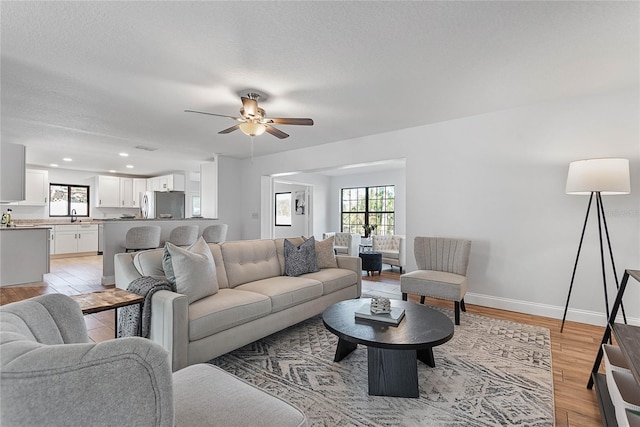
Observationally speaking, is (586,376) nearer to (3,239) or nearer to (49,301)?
(49,301)

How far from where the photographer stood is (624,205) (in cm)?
307

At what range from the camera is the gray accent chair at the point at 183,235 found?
542cm

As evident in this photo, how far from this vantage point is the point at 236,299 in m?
2.47

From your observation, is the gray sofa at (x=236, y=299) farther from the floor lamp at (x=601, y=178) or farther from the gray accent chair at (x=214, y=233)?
the gray accent chair at (x=214, y=233)

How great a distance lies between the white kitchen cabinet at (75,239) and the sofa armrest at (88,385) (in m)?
9.11

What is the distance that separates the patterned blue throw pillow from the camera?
3451 mm

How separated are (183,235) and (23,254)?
7.44ft

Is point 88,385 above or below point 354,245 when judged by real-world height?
above

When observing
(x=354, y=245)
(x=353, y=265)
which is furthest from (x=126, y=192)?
(x=353, y=265)

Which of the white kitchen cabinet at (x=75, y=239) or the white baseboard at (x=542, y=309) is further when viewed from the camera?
the white kitchen cabinet at (x=75, y=239)

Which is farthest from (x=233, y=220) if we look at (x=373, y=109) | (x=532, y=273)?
(x=532, y=273)

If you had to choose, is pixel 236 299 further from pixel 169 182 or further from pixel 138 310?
pixel 169 182

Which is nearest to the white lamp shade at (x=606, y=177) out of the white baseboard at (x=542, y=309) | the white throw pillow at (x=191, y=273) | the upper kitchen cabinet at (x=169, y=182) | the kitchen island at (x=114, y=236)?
the white baseboard at (x=542, y=309)

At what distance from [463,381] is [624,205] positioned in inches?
101
